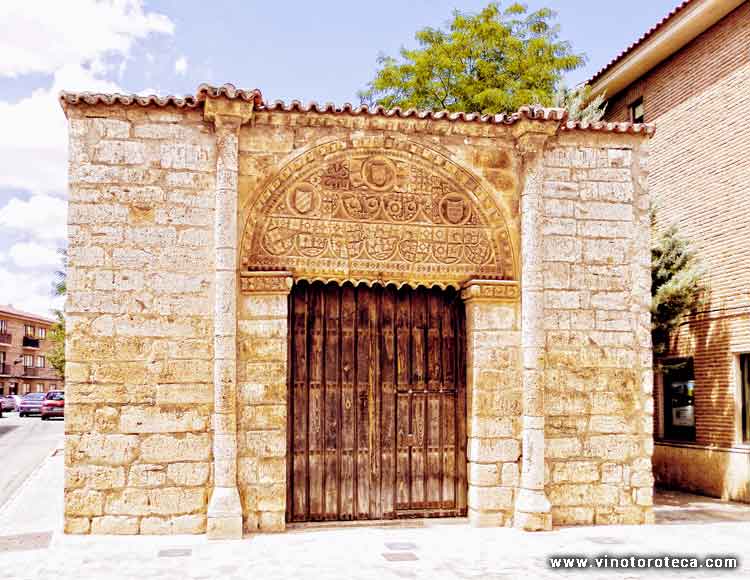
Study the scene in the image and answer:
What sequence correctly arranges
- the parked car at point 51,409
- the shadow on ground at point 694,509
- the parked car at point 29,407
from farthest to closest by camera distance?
1. the parked car at point 29,407
2. the parked car at point 51,409
3. the shadow on ground at point 694,509

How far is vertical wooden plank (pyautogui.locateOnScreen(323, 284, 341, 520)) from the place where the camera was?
8570 mm

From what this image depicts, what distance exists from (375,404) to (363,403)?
0.13m

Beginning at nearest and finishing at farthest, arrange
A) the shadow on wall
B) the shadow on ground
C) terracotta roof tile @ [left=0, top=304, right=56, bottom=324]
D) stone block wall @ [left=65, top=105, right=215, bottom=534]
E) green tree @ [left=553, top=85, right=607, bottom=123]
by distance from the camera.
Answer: stone block wall @ [left=65, top=105, right=215, bottom=534]
the shadow on ground
the shadow on wall
green tree @ [left=553, top=85, right=607, bottom=123]
terracotta roof tile @ [left=0, top=304, right=56, bottom=324]

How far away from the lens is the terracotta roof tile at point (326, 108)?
805 centimetres

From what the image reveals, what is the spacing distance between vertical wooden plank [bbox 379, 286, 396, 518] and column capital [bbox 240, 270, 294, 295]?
123cm

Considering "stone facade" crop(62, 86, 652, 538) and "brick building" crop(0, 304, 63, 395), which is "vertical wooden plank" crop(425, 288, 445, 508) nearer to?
"stone facade" crop(62, 86, 652, 538)

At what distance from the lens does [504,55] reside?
18.9 m

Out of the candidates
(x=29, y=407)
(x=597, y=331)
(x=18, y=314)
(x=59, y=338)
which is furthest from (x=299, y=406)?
(x=18, y=314)

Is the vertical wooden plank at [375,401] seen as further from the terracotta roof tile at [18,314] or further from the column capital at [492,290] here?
the terracotta roof tile at [18,314]

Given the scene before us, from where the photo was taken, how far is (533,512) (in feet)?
27.1

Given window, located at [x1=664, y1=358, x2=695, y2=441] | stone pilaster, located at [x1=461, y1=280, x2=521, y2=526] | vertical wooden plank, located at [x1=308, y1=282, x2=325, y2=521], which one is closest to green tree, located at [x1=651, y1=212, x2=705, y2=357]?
window, located at [x1=664, y1=358, x2=695, y2=441]

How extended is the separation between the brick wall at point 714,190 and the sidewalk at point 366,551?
133 inches

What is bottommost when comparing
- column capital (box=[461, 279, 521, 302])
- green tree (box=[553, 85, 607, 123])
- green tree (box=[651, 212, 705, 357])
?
column capital (box=[461, 279, 521, 302])

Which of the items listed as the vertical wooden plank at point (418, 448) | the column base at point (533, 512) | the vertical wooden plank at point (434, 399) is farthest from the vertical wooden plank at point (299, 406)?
the column base at point (533, 512)
